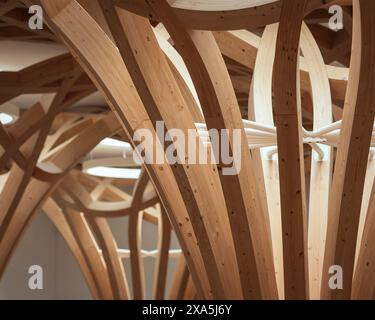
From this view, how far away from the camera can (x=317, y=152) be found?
13.0m

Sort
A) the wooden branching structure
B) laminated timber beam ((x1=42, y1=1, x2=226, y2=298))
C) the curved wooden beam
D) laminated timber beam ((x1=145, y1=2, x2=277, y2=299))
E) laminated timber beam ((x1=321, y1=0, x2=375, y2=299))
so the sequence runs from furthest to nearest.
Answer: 1. laminated timber beam ((x1=42, y1=1, x2=226, y2=298))
2. laminated timber beam ((x1=145, y1=2, x2=277, y2=299))
3. the wooden branching structure
4. laminated timber beam ((x1=321, y1=0, x2=375, y2=299))
5. the curved wooden beam

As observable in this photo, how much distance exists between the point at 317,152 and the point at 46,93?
25.7 feet

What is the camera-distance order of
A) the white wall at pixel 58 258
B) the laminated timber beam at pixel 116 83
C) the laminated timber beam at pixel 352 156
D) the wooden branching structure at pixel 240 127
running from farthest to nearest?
the white wall at pixel 58 258 → the laminated timber beam at pixel 116 83 → the wooden branching structure at pixel 240 127 → the laminated timber beam at pixel 352 156

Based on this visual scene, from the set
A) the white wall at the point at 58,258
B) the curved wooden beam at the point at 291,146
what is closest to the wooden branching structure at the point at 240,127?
the curved wooden beam at the point at 291,146

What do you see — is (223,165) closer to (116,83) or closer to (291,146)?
(291,146)

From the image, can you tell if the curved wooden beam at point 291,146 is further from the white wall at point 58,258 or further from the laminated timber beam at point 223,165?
the white wall at point 58,258

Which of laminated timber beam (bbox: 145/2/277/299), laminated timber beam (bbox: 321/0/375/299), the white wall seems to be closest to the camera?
laminated timber beam (bbox: 321/0/375/299)

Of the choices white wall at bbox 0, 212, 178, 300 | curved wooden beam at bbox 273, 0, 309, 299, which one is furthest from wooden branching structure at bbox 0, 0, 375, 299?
white wall at bbox 0, 212, 178, 300

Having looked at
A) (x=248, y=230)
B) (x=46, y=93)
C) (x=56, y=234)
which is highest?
(x=56, y=234)

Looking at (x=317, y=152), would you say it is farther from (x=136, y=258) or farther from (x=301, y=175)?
(x=136, y=258)

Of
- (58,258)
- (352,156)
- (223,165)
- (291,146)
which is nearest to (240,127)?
(223,165)

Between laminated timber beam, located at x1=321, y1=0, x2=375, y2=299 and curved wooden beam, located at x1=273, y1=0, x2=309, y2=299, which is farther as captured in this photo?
laminated timber beam, located at x1=321, y1=0, x2=375, y2=299

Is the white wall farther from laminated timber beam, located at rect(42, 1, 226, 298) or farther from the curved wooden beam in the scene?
the curved wooden beam

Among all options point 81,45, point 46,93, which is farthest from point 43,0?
point 46,93
